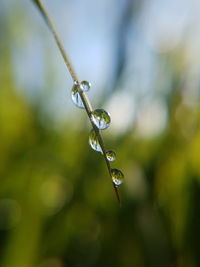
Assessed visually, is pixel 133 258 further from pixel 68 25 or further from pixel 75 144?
pixel 68 25

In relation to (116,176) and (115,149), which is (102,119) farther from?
(115,149)

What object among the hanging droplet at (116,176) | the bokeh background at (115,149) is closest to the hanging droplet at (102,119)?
the hanging droplet at (116,176)

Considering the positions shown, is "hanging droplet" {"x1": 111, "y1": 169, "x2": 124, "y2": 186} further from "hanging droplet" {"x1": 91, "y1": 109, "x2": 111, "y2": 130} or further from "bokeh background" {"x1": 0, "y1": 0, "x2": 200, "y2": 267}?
"bokeh background" {"x1": 0, "y1": 0, "x2": 200, "y2": 267}

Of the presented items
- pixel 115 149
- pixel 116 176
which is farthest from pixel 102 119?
pixel 115 149

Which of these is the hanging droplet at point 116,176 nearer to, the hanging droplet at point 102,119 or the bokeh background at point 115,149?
the hanging droplet at point 102,119

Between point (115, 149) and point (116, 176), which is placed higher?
point (116, 176)

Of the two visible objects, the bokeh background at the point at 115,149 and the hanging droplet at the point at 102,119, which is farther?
the bokeh background at the point at 115,149

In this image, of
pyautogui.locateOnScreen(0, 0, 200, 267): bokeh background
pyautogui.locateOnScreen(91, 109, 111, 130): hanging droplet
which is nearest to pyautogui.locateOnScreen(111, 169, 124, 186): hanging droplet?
pyautogui.locateOnScreen(91, 109, 111, 130): hanging droplet

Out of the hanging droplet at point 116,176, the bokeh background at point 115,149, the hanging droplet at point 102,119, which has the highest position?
the hanging droplet at point 102,119

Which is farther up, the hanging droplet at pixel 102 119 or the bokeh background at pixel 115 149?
the hanging droplet at pixel 102 119
